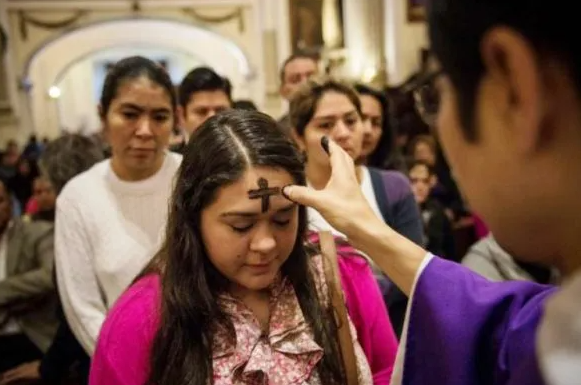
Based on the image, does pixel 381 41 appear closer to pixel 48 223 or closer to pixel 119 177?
pixel 48 223

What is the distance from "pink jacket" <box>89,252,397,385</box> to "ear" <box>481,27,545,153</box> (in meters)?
0.97

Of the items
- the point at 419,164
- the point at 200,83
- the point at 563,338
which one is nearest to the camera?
the point at 563,338

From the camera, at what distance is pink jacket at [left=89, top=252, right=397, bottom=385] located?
133 centimetres

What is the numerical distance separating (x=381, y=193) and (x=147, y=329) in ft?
3.29

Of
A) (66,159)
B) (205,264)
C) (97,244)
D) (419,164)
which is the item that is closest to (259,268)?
(205,264)

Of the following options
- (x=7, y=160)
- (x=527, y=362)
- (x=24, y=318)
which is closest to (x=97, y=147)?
(x=24, y=318)

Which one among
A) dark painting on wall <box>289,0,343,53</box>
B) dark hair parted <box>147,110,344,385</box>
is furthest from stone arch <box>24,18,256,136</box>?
dark hair parted <box>147,110,344,385</box>

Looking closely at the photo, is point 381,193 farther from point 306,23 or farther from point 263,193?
point 306,23

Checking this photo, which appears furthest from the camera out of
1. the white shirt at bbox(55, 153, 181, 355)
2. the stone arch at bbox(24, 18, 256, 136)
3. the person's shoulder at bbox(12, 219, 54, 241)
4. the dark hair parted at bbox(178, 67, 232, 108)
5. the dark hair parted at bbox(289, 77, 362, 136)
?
the stone arch at bbox(24, 18, 256, 136)

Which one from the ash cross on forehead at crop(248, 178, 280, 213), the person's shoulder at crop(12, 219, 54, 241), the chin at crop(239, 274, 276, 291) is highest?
the ash cross on forehead at crop(248, 178, 280, 213)

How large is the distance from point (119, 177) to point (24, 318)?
3.65 feet

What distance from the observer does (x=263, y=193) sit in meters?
1.36

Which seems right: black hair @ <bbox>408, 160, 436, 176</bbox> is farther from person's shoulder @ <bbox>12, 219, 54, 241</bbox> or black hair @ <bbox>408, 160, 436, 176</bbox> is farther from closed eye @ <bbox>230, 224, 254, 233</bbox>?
closed eye @ <bbox>230, 224, 254, 233</bbox>

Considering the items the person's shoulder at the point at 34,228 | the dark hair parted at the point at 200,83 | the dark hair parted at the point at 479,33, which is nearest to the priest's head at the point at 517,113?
the dark hair parted at the point at 479,33
